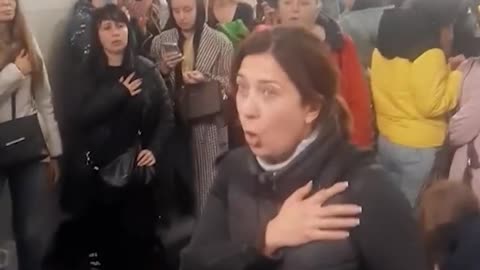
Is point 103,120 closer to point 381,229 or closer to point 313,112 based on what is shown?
point 313,112

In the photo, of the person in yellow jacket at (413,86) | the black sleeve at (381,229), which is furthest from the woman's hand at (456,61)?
the black sleeve at (381,229)

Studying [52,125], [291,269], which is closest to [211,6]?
[52,125]

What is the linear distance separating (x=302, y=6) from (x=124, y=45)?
30 cm

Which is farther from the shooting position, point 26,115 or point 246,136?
point 26,115

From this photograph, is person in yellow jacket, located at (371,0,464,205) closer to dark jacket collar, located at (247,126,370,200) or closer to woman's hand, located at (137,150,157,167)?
dark jacket collar, located at (247,126,370,200)

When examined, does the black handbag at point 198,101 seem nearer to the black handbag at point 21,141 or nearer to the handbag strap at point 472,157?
the black handbag at point 21,141

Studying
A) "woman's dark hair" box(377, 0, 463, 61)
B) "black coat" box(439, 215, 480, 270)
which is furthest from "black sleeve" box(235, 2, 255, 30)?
"black coat" box(439, 215, 480, 270)

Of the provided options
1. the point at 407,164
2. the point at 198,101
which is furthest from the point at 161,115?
the point at 407,164

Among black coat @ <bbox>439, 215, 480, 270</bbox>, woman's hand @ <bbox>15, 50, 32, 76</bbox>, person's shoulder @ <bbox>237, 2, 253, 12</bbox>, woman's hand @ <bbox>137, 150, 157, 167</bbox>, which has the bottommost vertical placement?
black coat @ <bbox>439, 215, 480, 270</bbox>

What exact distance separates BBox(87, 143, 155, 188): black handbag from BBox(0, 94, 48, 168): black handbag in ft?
0.28

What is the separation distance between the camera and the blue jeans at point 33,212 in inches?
57.8

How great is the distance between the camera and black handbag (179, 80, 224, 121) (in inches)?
56.4

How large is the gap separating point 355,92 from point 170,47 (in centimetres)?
31

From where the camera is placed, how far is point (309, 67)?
129cm
